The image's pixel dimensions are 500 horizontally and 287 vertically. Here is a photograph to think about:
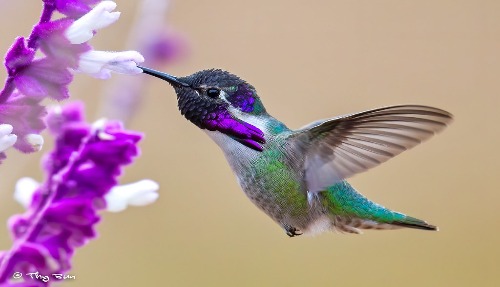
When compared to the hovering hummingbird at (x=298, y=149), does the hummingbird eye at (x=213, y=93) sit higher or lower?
higher

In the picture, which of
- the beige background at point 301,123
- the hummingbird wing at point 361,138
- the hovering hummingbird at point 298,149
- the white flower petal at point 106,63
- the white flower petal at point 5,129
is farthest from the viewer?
the beige background at point 301,123

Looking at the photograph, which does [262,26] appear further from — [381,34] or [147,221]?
[147,221]

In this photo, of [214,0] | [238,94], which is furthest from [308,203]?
[214,0]

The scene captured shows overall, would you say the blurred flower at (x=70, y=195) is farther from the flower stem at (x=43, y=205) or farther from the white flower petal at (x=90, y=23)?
the white flower petal at (x=90, y=23)

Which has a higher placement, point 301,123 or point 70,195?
point 301,123

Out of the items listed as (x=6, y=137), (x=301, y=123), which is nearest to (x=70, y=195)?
(x=6, y=137)

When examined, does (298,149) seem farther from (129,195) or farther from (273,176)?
(129,195)

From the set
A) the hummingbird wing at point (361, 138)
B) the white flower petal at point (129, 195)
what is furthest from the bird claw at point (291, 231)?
the white flower petal at point (129, 195)
